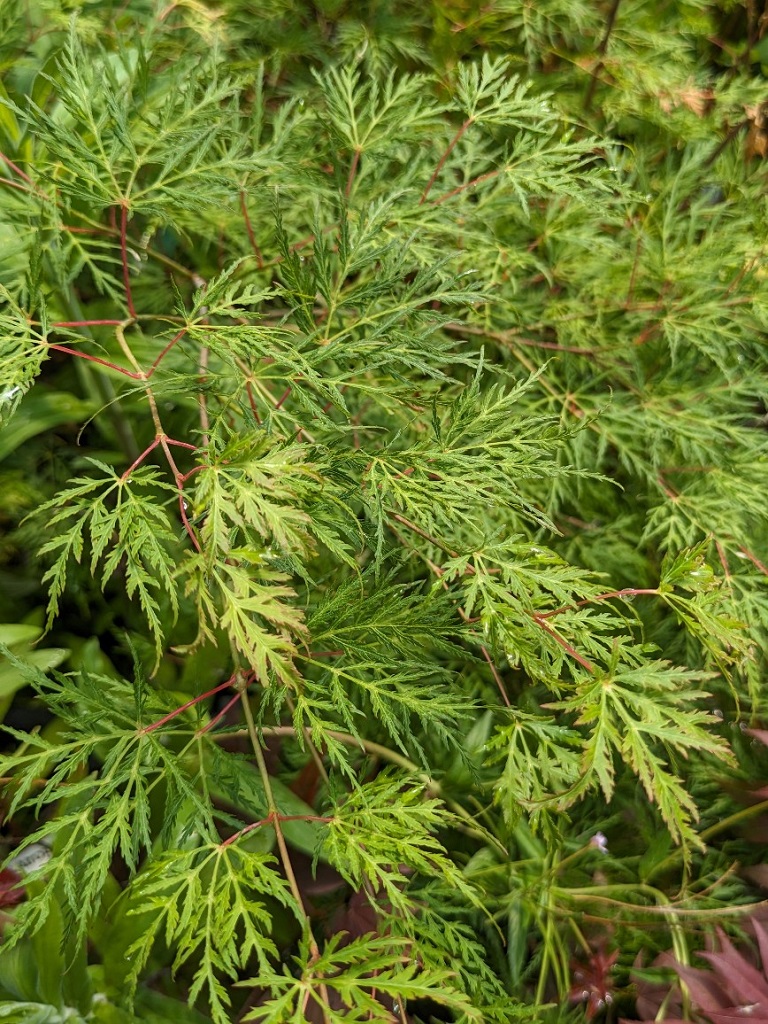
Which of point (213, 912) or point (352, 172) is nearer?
point (213, 912)

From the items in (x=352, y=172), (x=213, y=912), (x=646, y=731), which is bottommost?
(x=213, y=912)

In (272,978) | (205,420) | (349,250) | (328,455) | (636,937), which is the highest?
(349,250)

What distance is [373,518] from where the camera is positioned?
64cm

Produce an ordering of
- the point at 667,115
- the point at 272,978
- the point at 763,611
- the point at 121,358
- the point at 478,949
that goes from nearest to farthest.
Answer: the point at 272,978 < the point at 478,949 < the point at 763,611 < the point at 121,358 < the point at 667,115

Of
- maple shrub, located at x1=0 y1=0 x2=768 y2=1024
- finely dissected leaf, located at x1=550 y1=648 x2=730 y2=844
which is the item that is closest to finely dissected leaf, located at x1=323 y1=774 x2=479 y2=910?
maple shrub, located at x1=0 y1=0 x2=768 y2=1024

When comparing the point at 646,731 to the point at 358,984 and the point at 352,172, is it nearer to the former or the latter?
the point at 358,984

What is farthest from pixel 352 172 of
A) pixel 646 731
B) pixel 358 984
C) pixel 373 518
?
pixel 358 984

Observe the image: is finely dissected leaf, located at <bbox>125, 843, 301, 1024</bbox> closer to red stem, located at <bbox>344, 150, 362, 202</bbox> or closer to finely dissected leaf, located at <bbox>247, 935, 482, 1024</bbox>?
finely dissected leaf, located at <bbox>247, 935, 482, 1024</bbox>

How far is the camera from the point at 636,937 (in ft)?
3.24

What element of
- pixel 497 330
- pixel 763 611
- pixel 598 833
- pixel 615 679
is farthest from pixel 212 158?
pixel 598 833

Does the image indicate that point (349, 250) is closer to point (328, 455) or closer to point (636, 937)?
point (328, 455)

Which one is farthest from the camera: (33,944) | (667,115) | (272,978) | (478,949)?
(667,115)

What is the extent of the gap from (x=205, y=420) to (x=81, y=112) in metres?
0.32

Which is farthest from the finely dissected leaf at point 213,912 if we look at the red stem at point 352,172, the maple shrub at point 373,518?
the red stem at point 352,172
